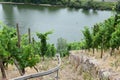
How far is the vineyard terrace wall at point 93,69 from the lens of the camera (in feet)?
43.2

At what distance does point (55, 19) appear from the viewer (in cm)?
7744

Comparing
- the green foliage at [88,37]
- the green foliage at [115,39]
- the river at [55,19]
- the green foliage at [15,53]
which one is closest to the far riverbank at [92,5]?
the river at [55,19]

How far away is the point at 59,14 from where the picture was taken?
281 ft

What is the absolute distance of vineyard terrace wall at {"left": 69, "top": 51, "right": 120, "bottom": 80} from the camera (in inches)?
519

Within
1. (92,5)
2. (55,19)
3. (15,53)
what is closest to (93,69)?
(15,53)

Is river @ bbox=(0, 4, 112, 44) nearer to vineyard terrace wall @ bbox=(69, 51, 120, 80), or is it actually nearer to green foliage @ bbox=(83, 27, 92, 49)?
green foliage @ bbox=(83, 27, 92, 49)

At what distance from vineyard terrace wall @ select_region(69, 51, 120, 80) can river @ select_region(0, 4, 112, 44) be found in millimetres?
35989

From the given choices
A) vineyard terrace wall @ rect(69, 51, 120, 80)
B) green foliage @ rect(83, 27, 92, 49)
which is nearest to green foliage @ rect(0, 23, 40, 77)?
vineyard terrace wall @ rect(69, 51, 120, 80)

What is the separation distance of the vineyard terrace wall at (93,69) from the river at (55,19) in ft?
118

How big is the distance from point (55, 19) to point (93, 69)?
62.2 m

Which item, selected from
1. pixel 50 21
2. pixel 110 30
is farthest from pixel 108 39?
pixel 50 21

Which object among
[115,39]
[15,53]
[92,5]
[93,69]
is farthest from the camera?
[92,5]

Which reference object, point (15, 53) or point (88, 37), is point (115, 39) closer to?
point (88, 37)

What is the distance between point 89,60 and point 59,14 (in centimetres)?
6926
